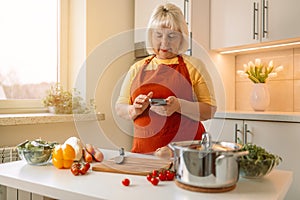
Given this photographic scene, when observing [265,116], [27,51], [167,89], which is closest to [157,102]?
[167,89]

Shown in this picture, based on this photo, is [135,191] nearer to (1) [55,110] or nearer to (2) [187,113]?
(2) [187,113]

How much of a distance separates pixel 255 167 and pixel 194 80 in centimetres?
54

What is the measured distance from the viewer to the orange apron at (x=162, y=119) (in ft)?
4.34

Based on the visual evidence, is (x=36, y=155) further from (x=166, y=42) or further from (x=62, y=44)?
(x=62, y=44)

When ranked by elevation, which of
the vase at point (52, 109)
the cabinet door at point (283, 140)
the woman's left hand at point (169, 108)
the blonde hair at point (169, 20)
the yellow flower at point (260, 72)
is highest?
the blonde hair at point (169, 20)

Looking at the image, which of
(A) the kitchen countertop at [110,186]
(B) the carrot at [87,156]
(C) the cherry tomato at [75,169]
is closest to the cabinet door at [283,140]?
(A) the kitchen countertop at [110,186]

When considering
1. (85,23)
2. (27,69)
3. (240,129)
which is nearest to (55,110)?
(27,69)

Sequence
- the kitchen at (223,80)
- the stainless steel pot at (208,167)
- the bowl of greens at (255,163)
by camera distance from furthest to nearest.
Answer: the kitchen at (223,80), the bowl of greens at (255,163), the stainless steel pot at (208,167)

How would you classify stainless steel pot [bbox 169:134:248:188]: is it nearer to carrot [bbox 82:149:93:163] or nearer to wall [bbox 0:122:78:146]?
carrot [bbox 82:149:93:163]

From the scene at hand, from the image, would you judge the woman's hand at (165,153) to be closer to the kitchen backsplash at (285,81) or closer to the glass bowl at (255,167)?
the glass bowl at (255,167)

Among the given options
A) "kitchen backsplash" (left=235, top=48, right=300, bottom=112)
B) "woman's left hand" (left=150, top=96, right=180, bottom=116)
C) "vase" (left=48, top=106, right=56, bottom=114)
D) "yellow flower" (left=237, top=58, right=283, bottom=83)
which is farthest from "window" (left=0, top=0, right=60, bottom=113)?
"kitchen backsplash" (left=235, top=48, right=300, bottom=112)

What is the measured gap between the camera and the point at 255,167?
92 cm

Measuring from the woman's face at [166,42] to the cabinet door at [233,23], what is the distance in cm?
104

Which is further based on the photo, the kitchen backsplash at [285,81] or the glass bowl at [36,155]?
the kitchen backsplash at [285,81]
